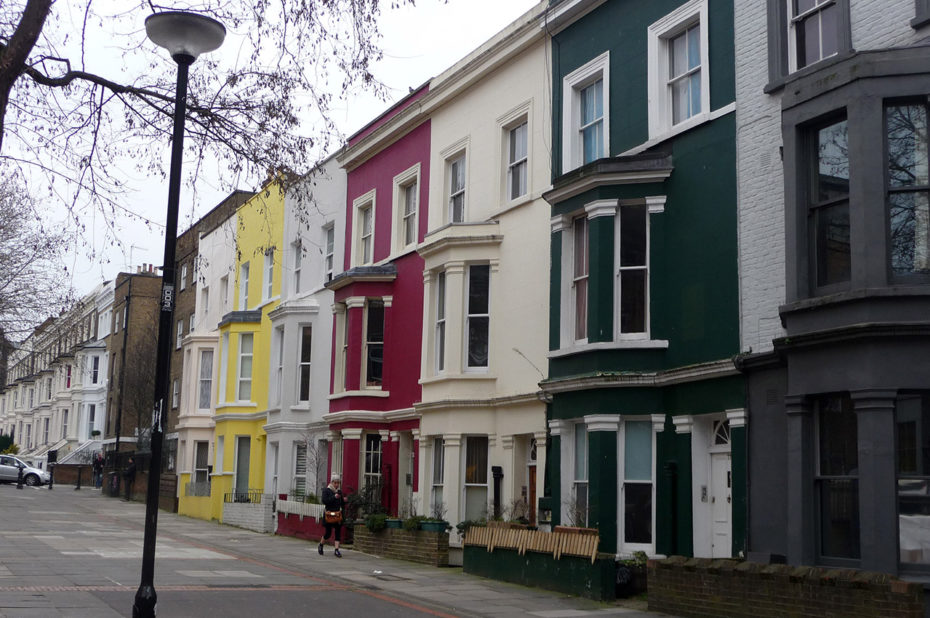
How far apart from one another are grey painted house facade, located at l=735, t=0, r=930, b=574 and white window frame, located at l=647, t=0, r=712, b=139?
1.97 metres

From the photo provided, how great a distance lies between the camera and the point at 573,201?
58.8 feet

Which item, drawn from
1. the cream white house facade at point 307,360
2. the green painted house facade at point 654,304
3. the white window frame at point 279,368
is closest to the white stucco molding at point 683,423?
the green painted house facade at point 654,304

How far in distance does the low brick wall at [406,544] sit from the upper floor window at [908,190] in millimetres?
11473

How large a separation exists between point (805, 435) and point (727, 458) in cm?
228

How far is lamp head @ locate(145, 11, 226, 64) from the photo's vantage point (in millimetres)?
10742

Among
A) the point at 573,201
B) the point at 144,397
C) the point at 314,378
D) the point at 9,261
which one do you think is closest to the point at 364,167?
the point at 314,378

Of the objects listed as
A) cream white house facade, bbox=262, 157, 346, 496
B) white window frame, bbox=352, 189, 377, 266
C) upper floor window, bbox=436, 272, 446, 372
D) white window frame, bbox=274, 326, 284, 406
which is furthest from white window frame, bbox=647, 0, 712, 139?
white window frame, bbox=274, 326, 284, 406

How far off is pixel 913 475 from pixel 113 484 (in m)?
46.1

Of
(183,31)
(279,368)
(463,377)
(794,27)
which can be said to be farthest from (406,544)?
(183,31)

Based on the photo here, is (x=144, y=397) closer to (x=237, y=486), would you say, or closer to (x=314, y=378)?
(x=237, y=486)

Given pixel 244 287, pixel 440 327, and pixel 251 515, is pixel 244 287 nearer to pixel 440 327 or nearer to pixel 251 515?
pixel 251 515

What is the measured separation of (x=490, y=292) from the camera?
22188 millimetres

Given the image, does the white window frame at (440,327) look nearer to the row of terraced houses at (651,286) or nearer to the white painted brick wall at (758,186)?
the row of terraced houses at (651,286)

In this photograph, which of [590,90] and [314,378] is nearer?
[590,90]
